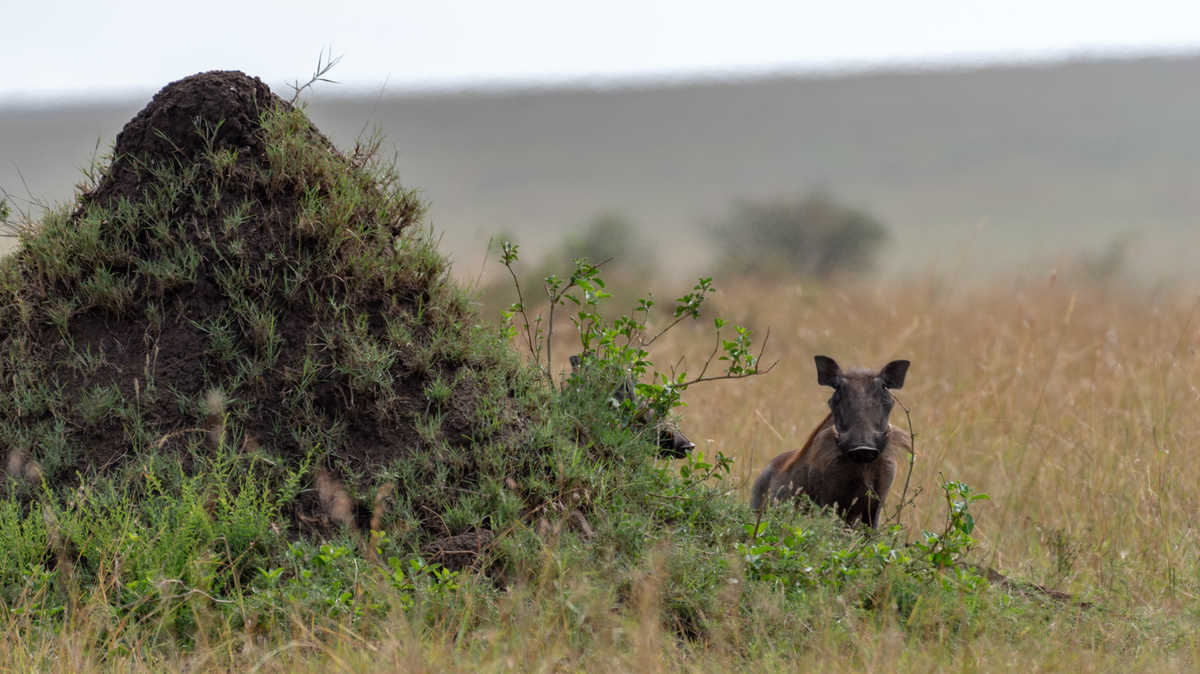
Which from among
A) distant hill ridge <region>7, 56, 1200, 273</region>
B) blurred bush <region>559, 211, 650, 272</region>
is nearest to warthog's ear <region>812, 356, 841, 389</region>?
blurred bush <region>559, 211, 650, 272</region>

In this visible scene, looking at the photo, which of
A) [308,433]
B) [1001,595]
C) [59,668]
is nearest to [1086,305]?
[1001,595]

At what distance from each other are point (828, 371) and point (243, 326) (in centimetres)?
295

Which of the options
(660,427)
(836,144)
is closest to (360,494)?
(660,427)

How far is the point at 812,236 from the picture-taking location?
28219mm

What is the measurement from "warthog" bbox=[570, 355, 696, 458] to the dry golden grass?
104 cm

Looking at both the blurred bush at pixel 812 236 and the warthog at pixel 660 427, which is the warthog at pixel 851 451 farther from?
the blurred bush at pixel 812 236

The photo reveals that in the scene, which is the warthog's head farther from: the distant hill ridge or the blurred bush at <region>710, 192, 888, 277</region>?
the distant hill ridge

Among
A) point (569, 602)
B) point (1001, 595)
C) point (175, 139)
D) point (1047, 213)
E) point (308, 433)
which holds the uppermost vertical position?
point (175, 139)

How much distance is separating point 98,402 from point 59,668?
152 centimetres

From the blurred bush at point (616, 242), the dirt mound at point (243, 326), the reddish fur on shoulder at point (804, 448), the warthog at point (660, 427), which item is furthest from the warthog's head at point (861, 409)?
the blurred bush at point (616, 242)

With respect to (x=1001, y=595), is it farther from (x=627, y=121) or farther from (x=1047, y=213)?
(x=627, y=121)

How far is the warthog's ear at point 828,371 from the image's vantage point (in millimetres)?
5941

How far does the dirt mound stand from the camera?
527 cm

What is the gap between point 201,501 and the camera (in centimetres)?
482
